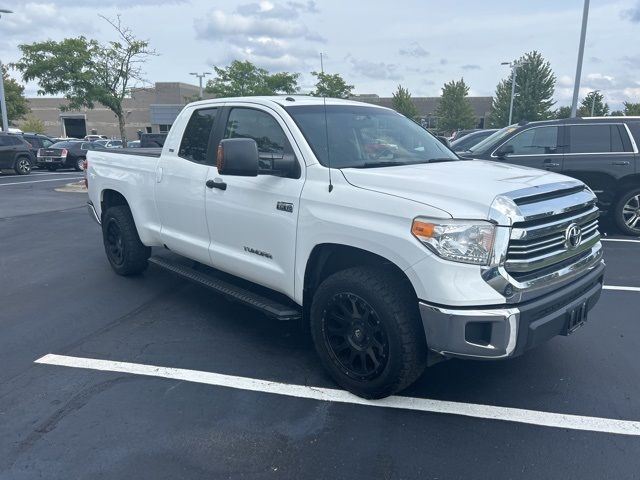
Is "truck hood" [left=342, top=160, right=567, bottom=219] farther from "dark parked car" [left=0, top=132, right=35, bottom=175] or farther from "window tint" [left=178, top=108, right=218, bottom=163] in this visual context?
"dark parked car" [left=0, top=132, right=35, bottom=175]

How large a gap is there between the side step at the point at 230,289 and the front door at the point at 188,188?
16cm

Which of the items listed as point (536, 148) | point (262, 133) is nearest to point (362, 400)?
point (262, 133)

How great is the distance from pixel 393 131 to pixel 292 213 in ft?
4.35

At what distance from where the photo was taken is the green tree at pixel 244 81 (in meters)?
32.2

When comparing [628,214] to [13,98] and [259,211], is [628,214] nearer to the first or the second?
[259,211]

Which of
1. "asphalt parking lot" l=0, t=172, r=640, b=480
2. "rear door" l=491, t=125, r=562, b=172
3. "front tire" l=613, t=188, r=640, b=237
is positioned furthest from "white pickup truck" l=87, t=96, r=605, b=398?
"front tire" l=613, t=188, r=640, b=237

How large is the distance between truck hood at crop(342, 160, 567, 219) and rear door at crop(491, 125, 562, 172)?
532 centimetres

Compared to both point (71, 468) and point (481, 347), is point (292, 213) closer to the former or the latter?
point (481, 347)

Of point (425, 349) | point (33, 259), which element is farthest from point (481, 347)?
point (33, 259)

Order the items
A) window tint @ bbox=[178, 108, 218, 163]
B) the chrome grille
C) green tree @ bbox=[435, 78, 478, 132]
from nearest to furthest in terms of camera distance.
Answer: the chrome grille, window tint @ bbox=[178, 108, 218, 163], green tree @ bbox=[435, 78, 478, 132]

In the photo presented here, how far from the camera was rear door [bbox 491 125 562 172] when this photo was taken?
341 inches

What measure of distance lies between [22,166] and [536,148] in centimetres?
2105

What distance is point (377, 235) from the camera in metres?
3.17

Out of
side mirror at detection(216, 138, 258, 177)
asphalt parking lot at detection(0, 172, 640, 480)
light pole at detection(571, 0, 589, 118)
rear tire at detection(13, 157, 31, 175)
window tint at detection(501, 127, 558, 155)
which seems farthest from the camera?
rear tire at detection(13, 157, 31, 175)
